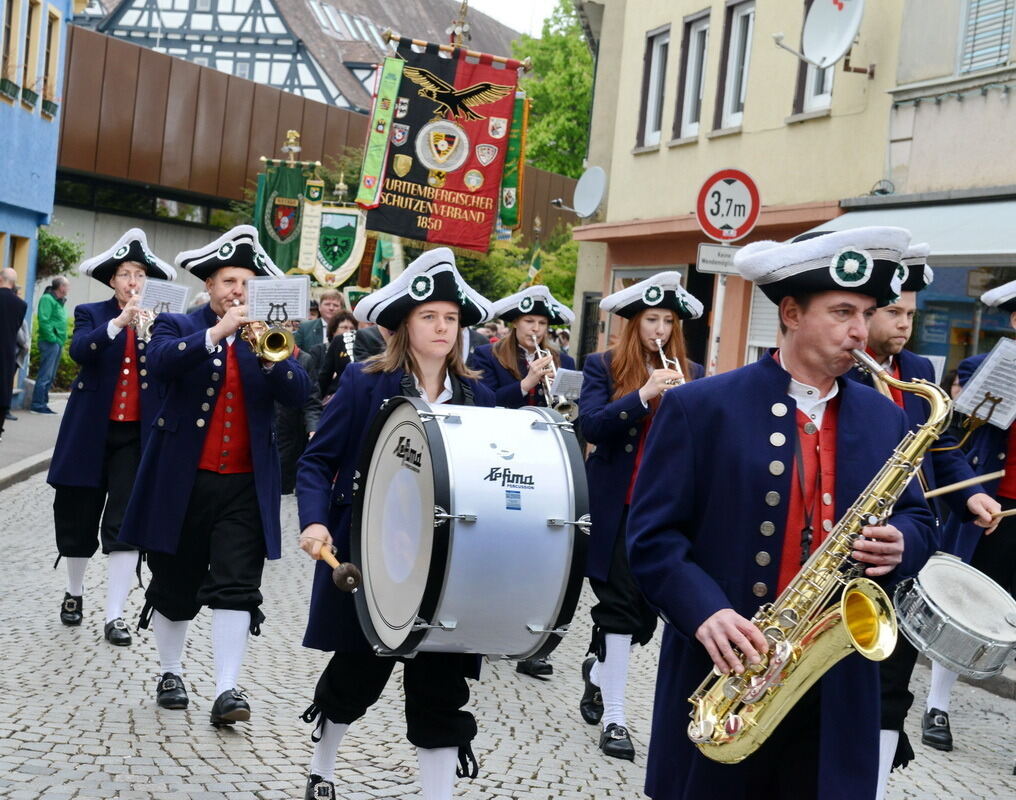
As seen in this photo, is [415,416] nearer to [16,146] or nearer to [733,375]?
[733,375]

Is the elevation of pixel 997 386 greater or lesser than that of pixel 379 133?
lesser

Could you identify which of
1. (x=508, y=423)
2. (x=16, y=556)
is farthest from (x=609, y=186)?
(x=508, y=423)

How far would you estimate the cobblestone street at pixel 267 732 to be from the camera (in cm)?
570

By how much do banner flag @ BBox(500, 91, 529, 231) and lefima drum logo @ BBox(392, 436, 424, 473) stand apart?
14.1 m

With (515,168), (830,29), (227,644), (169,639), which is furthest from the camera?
(515,168)

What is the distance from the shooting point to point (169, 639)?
6.74 meters

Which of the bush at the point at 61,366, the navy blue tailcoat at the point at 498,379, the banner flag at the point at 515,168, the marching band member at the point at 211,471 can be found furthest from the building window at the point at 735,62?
the marching band member at the point at 211,471

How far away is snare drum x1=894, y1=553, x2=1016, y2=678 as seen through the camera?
13.9 feet

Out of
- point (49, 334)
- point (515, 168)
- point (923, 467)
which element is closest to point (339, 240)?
point (49, 334)

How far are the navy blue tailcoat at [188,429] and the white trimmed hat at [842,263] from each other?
3.20 meters

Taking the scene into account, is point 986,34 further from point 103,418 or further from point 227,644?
point 227,644

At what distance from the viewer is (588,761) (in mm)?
6473

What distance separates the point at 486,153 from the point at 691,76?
4.62 meters

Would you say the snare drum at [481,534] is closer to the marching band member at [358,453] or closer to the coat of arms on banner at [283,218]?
the marching band member at [358,453]
